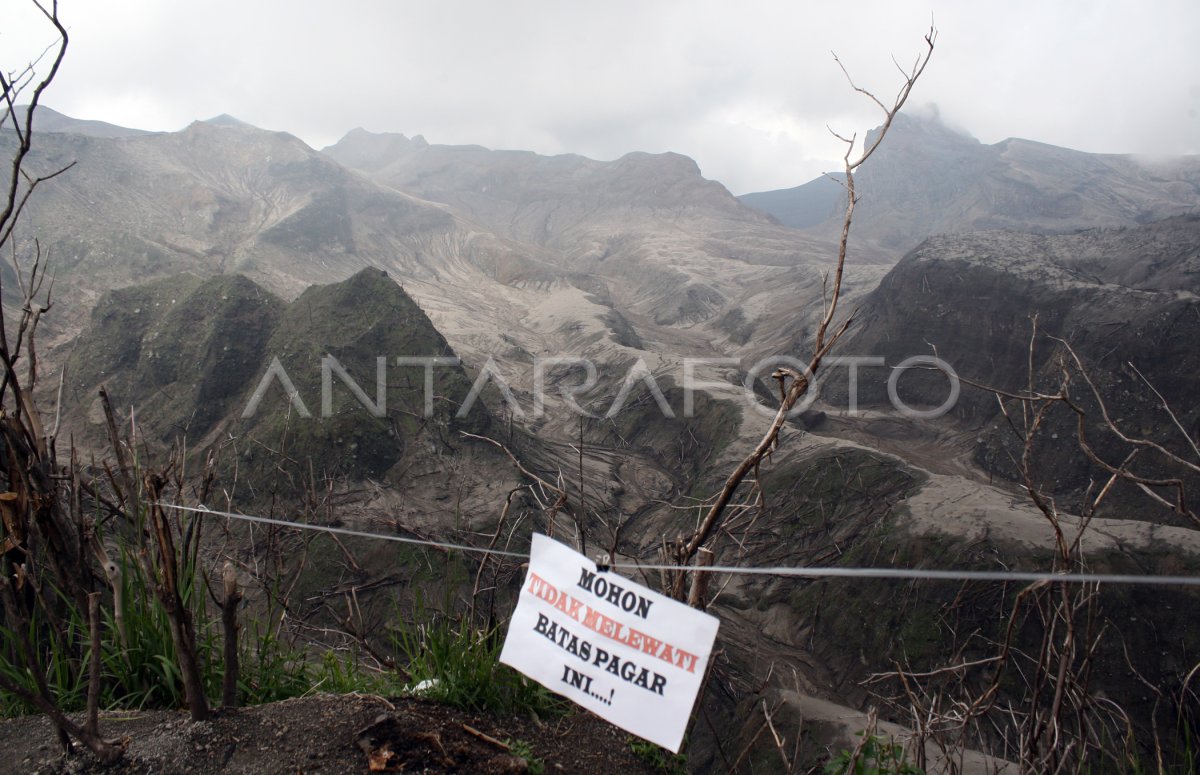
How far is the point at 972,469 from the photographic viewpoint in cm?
1397

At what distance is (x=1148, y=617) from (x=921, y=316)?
532 inches

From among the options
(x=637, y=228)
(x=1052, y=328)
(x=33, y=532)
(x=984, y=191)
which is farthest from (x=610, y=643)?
(x=984, y=191)

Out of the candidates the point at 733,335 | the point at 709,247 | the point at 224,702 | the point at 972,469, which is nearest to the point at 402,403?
the point at 224,702

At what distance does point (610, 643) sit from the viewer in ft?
6.89

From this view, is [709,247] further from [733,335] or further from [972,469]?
[972,469]

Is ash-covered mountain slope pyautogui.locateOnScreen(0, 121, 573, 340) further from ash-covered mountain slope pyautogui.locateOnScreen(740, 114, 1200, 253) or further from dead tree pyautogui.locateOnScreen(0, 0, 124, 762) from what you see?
ash-covered mountain slope pyautogui.locateOnScreen(740, 114, 1200, 253)

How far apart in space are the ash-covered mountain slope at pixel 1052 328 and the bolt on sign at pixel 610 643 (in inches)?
417

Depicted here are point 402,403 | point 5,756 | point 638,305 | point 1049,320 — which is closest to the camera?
point 5,756

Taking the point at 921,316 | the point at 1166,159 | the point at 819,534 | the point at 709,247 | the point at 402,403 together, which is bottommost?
the point at 819,534

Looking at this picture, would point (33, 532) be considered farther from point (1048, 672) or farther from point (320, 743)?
point (1048, 672)

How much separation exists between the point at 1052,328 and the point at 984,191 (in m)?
45.4

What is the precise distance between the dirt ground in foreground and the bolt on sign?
0.47 meters

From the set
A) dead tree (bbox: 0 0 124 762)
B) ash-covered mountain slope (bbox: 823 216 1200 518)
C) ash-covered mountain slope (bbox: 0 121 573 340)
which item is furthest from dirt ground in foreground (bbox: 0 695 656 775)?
ash-covered mountain slope (bbox: 0 121 573 340)

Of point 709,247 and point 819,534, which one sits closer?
point 819,534
